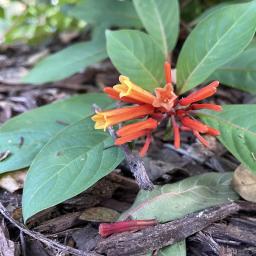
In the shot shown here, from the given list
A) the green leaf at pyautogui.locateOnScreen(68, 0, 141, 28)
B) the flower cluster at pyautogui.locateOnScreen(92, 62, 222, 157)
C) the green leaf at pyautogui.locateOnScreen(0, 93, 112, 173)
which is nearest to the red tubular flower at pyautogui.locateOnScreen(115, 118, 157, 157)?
the flower cluster at pyautogui.locateOnScreen(92, 62, 222, 157)

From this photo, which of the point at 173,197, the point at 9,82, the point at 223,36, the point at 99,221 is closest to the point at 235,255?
the point at 173,197

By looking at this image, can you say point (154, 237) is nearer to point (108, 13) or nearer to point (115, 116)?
point (115, 116)

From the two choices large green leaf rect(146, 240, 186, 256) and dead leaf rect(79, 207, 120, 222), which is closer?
large green leaf rect(146, 240, 186, 256)

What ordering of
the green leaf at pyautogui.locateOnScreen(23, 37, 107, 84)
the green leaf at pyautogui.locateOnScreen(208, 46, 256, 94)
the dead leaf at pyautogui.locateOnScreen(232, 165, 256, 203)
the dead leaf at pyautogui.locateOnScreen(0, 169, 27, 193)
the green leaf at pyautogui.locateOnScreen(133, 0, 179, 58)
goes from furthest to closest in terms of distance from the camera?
the green leaf at pyautogui.locateOnScreen(23, 37, 107, 84), the green leaf at pyautogui.locateOnScreen(133, 0, 179, 58), the green leaf at pyautogui.locateOnScreen(208, 46, 256, 94), the dead leaf at pyautogui.locateOnScreen(0, 169, 27, 193), the dead leaf at pyautogui.locateOnScreen(232, 165, 256, 203)

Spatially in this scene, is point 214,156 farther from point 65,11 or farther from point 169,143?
point 65,11

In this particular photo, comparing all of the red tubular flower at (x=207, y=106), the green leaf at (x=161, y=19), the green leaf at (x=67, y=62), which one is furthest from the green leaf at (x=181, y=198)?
the green leaf at (x=67, y=62)

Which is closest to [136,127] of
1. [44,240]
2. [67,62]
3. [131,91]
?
A: [131,91]

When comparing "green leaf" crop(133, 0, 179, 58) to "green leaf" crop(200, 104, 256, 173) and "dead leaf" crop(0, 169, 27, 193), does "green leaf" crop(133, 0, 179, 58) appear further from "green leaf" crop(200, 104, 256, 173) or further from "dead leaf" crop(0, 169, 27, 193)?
"dead leaf" crop(0, 169, 27, 193)

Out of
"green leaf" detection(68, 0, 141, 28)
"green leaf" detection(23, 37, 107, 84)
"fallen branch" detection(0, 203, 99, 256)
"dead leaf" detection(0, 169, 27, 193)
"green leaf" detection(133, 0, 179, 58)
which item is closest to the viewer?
"fallen branch" detection(0, 203, 99, 256)
